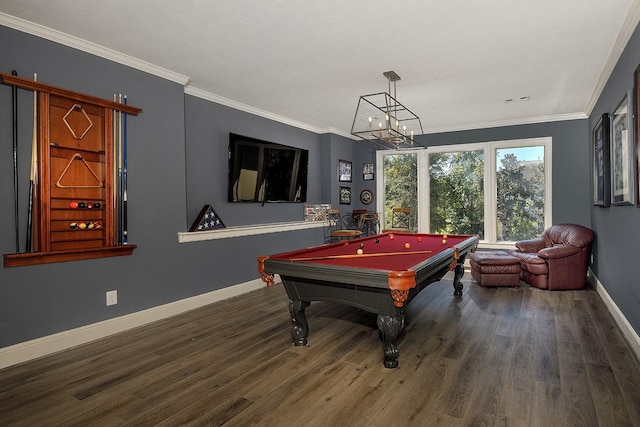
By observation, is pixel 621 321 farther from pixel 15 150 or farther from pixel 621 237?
pixel 15 150

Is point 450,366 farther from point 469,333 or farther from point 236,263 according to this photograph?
point 236,263

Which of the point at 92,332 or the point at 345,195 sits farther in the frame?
the point at 345,195

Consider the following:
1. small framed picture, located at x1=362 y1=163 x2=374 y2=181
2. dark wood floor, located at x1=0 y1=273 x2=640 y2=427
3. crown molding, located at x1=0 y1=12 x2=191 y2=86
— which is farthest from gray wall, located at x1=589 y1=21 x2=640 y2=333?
crown molding, located at x1=0 y1=12 x2=191 y2=86

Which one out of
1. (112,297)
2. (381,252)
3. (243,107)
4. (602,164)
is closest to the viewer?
(112,297)

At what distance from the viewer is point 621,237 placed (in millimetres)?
3494

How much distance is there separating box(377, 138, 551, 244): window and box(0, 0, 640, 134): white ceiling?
1654mm

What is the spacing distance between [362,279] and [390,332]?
49 centimetres

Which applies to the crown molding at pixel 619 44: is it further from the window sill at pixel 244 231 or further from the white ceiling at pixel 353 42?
the window sill at pixel 244 231

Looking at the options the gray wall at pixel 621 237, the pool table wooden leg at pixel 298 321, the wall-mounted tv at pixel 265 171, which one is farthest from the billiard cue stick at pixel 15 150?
the gray wall at pixel 621 237

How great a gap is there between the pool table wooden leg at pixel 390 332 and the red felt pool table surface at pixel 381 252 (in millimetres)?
363

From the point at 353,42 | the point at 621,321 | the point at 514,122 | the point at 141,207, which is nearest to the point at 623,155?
the point at 621,321

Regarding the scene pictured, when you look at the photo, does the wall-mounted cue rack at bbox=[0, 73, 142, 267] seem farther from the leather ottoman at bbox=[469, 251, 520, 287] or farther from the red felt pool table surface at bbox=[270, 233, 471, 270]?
the leather ottoman at bbox=[469, 251, 520, 287]

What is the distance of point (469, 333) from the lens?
10.9 feet

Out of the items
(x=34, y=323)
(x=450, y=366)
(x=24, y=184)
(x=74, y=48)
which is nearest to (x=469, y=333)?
(x=450, y=366)
